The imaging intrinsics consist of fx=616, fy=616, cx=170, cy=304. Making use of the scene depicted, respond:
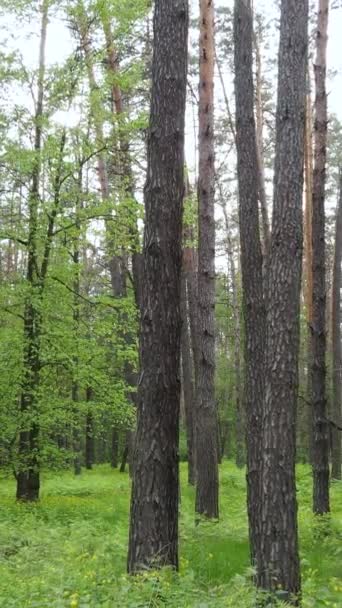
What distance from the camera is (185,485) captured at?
18.9m

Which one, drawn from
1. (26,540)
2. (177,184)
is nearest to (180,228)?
(177,184)

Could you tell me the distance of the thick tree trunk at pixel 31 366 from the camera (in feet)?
41.0

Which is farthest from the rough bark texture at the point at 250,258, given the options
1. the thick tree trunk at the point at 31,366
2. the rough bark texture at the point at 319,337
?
the thick tree trunk at the point at 31,366

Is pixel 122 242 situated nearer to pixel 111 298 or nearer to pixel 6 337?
pixel 111 298

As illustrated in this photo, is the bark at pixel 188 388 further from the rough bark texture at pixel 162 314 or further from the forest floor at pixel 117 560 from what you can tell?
the rough bark texture at pixel 162 314

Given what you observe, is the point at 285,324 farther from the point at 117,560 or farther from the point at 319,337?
the point at 319,337

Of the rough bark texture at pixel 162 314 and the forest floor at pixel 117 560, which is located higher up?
the rough bark texture at pixel 162 314

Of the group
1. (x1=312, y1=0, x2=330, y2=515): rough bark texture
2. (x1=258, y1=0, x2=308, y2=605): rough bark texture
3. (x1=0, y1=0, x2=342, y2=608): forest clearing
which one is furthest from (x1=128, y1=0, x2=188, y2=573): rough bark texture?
(x1=312, y1=0, x2=330, y2=515): rough bark texture

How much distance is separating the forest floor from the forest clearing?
4cm

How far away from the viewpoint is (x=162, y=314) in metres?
5.46

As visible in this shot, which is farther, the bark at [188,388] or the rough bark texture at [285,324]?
the bark at [188,388]

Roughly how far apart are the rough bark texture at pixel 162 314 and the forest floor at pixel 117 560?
41 centimetres

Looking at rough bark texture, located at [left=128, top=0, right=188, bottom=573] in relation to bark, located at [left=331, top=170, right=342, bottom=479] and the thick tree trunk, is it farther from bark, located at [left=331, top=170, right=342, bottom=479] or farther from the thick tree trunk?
bark, located at [left=331, top=170, right=342, bottom=479]

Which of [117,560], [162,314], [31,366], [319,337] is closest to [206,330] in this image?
[319,337]
